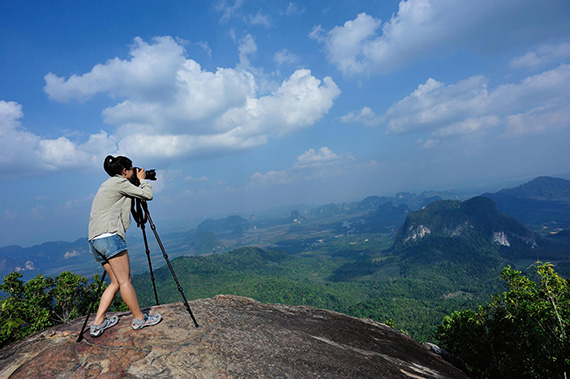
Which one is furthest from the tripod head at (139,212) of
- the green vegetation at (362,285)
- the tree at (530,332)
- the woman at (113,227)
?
the green vegetation at (362,285)

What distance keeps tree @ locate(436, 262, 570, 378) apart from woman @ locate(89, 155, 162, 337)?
1661 cm

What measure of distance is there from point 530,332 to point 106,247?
73.0ft

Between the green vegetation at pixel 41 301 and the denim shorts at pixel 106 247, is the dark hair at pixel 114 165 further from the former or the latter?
the green vegetation at pixel 41 301

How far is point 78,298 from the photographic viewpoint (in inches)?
969

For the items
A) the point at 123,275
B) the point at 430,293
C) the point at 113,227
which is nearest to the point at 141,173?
the point at 113,227

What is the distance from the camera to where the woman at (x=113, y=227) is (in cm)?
503

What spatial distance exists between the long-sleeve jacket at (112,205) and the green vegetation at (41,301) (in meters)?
18.9

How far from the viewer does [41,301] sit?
71.7 ft

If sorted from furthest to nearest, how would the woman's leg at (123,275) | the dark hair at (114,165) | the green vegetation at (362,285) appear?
the green vegetation at (362,285) → the dark hair at (114,165) → the woman's leg at (123,275)

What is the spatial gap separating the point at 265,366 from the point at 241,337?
108cm

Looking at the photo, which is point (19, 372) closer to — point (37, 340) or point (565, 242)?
point (37, 340)

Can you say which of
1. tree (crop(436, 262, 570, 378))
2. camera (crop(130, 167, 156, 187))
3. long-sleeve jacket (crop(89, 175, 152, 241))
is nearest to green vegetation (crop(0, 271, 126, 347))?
long-sleeve jacket (crop(89, 175, 152, 241))

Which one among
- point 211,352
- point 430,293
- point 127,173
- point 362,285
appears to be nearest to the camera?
point 211,352

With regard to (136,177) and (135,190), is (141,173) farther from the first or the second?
(135,190)
